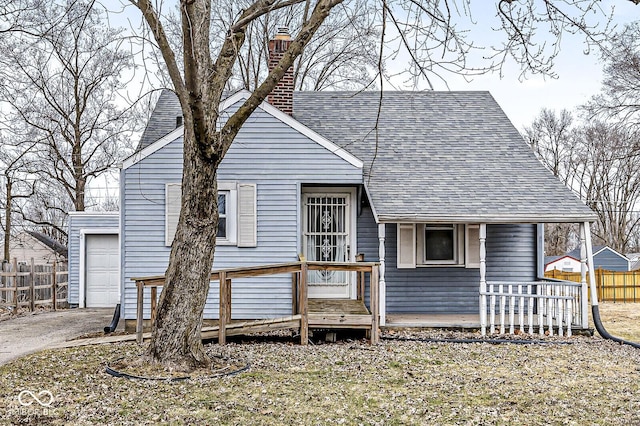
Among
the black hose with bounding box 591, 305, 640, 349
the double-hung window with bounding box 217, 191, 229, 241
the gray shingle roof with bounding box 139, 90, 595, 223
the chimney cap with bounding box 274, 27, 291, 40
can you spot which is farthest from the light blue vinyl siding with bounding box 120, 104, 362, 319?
the black hose with bounding box 591, 305, 640, 349

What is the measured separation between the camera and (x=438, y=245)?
13516 mm

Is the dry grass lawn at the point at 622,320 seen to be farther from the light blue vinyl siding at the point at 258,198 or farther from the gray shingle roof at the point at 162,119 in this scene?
the gray shingle roof at the point at 162,119

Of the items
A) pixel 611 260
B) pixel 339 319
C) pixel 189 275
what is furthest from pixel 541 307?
pixel 611 260

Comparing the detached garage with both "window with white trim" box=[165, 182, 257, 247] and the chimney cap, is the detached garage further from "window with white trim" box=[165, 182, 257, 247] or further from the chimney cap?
the chimney cap

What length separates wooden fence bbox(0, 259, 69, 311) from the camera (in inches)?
714

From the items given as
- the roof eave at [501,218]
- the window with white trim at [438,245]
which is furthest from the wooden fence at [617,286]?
the roof eave at [501,218]

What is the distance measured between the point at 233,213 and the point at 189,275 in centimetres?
425

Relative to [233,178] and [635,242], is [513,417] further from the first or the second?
[635,242]

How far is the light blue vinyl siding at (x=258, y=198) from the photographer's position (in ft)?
40.7

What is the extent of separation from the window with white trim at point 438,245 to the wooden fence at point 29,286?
10470 millimetres

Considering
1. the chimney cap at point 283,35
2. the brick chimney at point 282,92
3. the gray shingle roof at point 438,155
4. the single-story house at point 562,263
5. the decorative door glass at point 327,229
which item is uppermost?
the chimney cap at point 283,35

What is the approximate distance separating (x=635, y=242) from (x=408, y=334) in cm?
5183

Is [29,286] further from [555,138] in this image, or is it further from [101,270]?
[555,138]

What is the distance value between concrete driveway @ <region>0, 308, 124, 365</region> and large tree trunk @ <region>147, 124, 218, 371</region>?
3.02m
